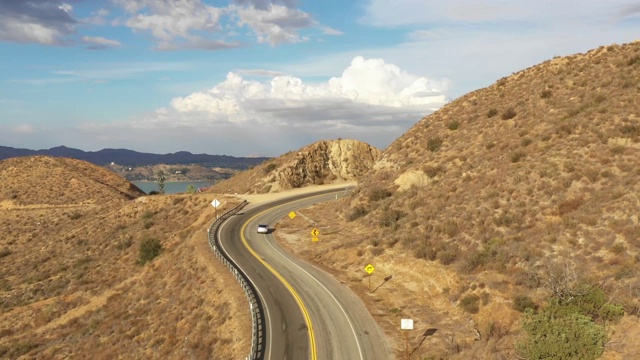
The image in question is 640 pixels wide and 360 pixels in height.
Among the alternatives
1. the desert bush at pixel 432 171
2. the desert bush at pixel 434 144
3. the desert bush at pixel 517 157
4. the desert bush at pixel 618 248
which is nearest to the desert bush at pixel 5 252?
the desert bush at pixel 432 171

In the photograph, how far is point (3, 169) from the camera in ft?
349

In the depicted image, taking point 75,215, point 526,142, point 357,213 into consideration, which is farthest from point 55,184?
point 526,142

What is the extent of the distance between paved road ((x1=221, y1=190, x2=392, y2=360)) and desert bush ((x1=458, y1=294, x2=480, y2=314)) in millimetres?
6197

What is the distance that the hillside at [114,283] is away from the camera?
30.5 metres

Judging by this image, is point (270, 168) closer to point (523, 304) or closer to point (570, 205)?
point (570, 205)

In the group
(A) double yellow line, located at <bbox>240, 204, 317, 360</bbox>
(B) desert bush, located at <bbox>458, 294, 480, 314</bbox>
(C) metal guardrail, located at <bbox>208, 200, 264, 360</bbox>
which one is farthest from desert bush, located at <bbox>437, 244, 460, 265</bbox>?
(C) metal guardrail, located at <bbox>208, 200, 264, 360</bbox>

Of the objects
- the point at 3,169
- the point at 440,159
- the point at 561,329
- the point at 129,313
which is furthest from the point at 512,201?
the point at 3,169

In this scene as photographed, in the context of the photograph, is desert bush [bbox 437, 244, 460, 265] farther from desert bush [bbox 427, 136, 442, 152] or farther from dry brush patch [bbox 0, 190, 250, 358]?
desert bush [bbox 427, 136, 442, 152]

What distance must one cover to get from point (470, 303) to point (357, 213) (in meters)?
24.5

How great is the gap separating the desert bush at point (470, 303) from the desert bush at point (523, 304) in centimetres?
256

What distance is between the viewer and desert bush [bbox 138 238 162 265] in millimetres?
49812

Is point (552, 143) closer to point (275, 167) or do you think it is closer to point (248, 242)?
point (248, 242)

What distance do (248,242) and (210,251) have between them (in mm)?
4882

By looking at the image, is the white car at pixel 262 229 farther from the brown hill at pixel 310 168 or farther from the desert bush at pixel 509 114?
the desert bush at pixel 509 114
